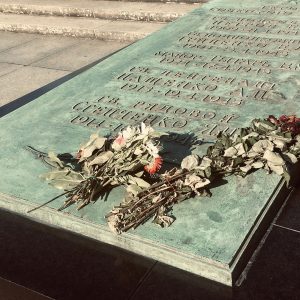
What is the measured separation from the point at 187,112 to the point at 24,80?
3062mm

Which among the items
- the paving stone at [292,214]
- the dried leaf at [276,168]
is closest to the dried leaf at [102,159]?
the dried leaf at [276,168]

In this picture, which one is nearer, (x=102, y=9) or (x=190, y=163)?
(x=190, y=163)

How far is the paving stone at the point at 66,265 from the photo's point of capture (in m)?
2.32

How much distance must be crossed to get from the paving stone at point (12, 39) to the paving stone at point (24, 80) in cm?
123

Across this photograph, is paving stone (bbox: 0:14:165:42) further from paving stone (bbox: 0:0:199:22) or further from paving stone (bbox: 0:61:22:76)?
paving stone (bbox: 0:61:22:76)

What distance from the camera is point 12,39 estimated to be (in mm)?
7355

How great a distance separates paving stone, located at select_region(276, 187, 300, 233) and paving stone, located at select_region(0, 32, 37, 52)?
17.7ft

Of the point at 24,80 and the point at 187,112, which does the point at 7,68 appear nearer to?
the point at 24,80

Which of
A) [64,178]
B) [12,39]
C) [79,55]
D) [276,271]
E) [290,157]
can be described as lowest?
[12,39]

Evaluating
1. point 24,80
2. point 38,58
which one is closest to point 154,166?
point 24,80

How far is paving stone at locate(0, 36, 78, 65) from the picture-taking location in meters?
6.40

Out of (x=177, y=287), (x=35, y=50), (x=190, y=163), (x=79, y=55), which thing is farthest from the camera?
(x=35, y=50)

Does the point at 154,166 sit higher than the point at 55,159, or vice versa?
the point at 154,166

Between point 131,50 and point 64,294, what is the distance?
8.56ft
